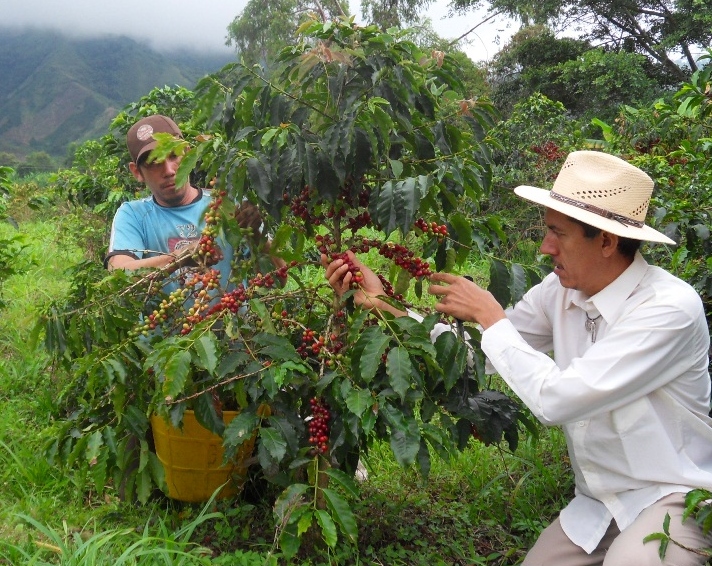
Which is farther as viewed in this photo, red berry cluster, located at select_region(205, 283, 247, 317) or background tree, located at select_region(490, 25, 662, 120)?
background tree, located at select_region(490, 25, 662, 120)

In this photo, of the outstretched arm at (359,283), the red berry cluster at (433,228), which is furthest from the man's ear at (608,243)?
the outstretched arm at (359,283)

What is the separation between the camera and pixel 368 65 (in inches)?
84.3

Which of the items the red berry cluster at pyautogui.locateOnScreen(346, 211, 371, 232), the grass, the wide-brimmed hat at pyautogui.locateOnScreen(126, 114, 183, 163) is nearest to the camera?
the red berry cluster at pyautogui.locateOnScreen(346, 211, 371, 232)

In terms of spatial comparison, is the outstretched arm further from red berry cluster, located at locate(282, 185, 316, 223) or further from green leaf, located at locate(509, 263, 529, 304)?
green leaf, located at locate(509, 263, 529, 304)

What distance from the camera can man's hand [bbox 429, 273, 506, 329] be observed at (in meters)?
2.03

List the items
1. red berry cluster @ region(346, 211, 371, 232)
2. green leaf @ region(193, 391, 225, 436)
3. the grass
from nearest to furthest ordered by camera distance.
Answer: green leaf @ region(193, 391, 225, 436) → red berry cluster @ region(346, 211, 371, 232) → the grass

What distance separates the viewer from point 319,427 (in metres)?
2.13

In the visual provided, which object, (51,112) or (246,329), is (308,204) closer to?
(246,329)

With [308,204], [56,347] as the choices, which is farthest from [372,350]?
[56,347]

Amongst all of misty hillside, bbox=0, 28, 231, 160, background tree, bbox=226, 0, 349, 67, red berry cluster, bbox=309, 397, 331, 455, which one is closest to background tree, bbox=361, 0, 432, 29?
background tree, bbox=226, 0, 349, 67

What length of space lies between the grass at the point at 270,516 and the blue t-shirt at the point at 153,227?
0.47 m

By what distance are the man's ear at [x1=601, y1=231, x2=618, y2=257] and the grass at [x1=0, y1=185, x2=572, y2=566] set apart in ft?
3.10

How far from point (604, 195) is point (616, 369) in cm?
47

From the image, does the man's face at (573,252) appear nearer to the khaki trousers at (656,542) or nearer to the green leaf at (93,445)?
the khaki trousers at (656,542)
